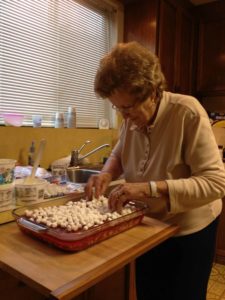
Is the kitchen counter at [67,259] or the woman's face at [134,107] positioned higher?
the woman's face at [134,107]

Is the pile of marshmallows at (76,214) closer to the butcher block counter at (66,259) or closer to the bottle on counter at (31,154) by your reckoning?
the butcher block counter at (66,259)

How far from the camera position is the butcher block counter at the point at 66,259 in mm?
608

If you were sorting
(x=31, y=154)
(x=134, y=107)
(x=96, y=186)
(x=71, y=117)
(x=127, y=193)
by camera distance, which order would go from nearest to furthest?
(x=127, y=193)
(x=134, y=107)
(x=96, y=186)
(x=31, y=154)
(x=71, y=117)

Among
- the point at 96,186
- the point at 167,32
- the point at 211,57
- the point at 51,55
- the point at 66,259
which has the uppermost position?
the point at 167,32

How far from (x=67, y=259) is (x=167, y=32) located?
7.17 ft

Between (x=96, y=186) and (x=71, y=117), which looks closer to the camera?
(x=96, y=186)

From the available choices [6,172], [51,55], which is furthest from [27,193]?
[51,55]

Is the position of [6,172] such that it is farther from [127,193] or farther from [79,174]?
[79,174]

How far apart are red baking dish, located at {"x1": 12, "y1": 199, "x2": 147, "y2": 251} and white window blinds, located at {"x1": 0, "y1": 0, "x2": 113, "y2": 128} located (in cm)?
108

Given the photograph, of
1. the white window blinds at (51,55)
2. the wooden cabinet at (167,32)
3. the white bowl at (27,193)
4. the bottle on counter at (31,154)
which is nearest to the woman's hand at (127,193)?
the white bowl at (27,193)

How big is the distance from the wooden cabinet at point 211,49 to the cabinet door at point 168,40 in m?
0.44

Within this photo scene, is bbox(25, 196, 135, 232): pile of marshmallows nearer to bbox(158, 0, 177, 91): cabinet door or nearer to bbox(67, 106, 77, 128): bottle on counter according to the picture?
bbox(67, 106, 77, 128): bottle on counter

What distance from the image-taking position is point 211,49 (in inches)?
111

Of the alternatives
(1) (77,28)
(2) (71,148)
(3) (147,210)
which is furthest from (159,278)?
(1) (77,28)
